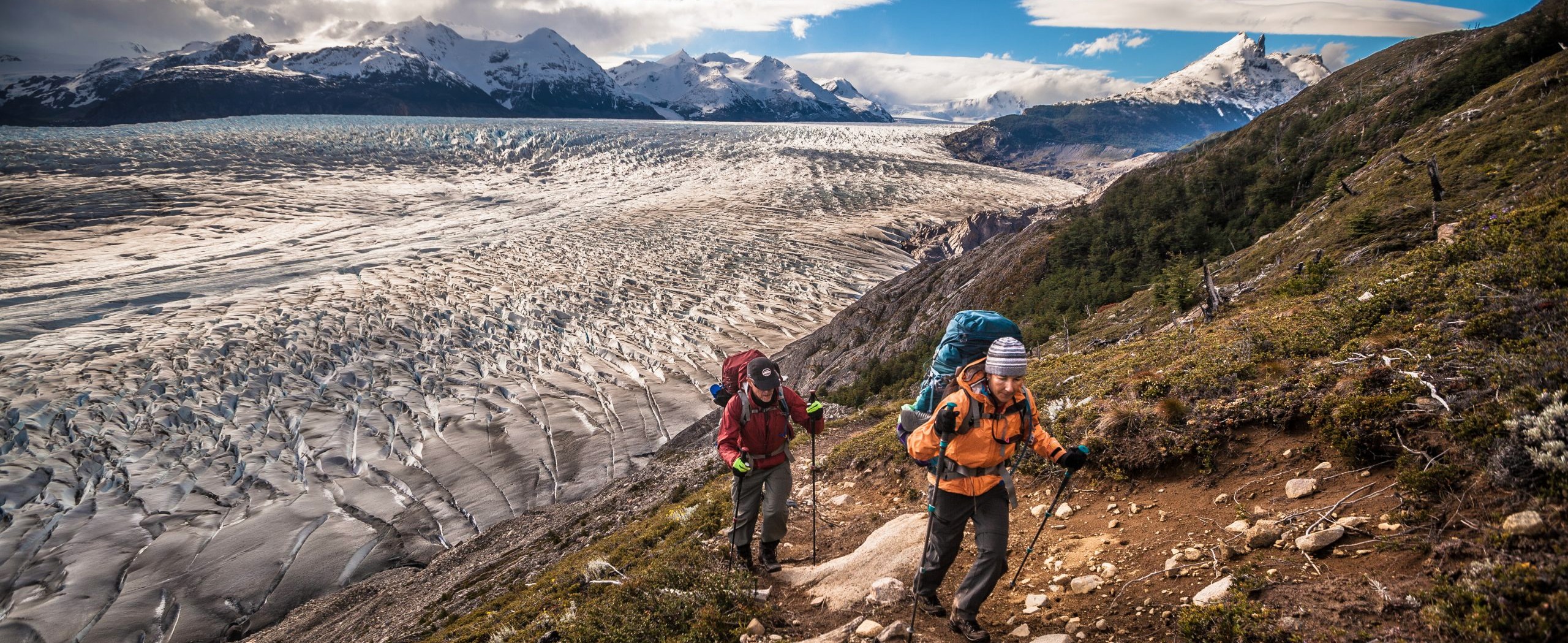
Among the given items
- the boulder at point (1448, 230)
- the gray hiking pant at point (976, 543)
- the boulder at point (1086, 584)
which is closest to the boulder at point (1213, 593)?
the boulder at point (1086, 584)

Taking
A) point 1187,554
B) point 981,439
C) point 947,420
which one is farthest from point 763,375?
point 1187,554

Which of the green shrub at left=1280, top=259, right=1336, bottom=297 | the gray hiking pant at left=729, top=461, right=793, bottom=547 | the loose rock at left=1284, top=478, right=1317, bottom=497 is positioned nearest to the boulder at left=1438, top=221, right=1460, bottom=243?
the green shrub at left=1280, top=259, right=1336, bottom=297

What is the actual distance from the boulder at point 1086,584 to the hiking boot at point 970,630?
2.57ft

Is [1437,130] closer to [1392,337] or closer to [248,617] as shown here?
[1392,337]

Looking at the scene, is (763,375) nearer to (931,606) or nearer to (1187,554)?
(931,606)

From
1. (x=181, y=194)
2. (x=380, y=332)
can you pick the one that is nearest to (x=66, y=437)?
(x=380, y=332)

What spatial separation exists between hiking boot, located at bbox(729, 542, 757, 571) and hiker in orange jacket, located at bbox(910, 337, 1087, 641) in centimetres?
239

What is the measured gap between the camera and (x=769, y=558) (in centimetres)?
668

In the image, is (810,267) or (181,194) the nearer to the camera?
(810,267)

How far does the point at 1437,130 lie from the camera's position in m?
14.2

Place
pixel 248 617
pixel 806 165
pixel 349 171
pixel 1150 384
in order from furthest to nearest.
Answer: pixel 806 165 → pixel 349 171 → pixel 248 617 → pixel 1150 384

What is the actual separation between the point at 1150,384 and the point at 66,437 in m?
30.3

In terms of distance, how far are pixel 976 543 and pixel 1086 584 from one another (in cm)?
98

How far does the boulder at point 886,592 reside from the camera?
531cm
